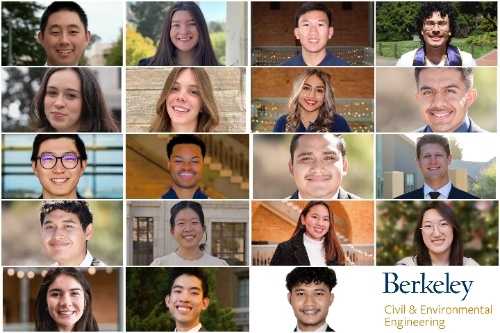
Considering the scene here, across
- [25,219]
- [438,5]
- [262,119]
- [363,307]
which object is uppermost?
[438,5]

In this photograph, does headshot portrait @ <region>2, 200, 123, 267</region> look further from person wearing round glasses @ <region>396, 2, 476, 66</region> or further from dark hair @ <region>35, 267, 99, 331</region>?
person wearing round glasses @ <region>396, 2, 476, 66</region>

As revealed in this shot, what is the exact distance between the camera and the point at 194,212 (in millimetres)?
10914

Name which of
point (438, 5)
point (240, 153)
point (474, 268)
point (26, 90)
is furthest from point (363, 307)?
point (26, 90)

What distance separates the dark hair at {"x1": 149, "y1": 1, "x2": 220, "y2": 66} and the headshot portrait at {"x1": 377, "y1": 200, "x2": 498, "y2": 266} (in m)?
1.90

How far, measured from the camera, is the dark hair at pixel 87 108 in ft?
35.9

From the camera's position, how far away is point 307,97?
10.9 m

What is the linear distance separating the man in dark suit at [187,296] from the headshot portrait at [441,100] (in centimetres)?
207

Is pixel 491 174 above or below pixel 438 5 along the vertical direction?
below

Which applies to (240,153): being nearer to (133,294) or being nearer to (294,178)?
(294,178)

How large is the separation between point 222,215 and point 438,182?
1819 mm

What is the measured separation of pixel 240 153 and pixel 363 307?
64.9 inches

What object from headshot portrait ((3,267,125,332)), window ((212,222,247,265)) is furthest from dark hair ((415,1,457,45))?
headshot portrait ((3,267,125,332))

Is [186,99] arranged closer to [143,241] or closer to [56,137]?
[56,137]

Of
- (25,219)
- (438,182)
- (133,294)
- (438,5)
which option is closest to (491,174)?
(438,182)
